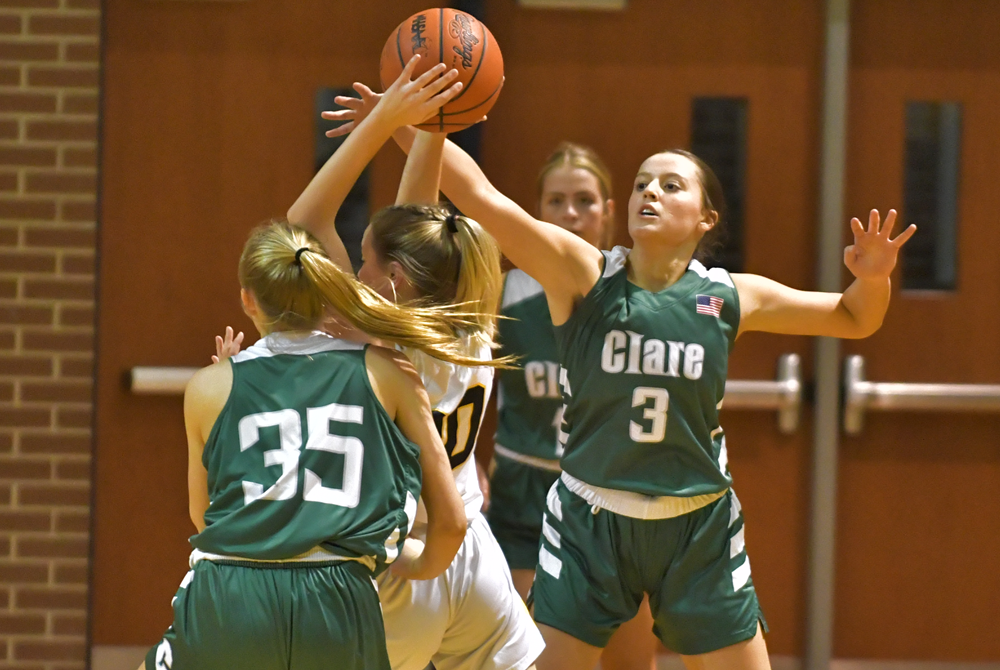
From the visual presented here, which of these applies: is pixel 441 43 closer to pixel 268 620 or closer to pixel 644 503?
pixel 644 503

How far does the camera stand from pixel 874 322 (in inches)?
115

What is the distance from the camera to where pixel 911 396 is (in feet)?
13.6

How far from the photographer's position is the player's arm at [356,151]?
246 centimetres

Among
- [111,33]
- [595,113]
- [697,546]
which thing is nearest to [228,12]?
[111,33]

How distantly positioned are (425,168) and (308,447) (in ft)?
3.41

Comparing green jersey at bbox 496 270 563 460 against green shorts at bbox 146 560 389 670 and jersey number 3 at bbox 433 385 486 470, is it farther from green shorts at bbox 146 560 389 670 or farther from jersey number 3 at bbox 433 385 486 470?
green shorts at bbox 146 560 389 670

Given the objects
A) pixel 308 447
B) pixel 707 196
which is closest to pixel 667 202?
pixel 707 196

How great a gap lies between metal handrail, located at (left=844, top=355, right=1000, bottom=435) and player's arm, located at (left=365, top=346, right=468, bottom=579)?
236 cm

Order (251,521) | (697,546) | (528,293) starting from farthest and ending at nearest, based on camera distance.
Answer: (528,293) → (697,546) → (251,521)

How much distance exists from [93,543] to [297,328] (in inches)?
97.0

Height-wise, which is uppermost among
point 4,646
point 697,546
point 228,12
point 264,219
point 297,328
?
point 228,12

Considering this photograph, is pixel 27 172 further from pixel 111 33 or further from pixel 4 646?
pixel 4 646

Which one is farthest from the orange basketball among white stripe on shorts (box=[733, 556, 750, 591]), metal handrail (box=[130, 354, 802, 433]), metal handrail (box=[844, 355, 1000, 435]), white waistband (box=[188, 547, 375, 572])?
metal handrail (box=[844, 355, 1000, 435])

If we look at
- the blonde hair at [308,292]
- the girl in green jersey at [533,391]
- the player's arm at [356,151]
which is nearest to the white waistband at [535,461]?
the girl in green jersey at [533,391]
